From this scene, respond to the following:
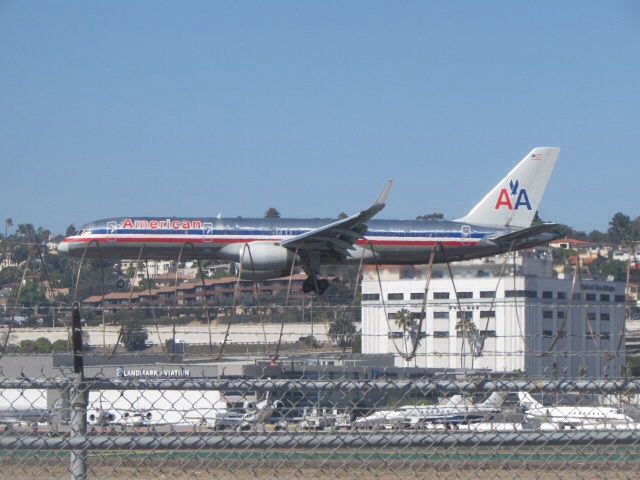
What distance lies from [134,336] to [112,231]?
47.0 ft

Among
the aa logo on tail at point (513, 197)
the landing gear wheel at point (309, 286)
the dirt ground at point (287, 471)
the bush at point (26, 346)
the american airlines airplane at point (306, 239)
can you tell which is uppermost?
the aa logo on tail at point (513, 197)

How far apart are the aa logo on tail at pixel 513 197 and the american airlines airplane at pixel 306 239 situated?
557 mm

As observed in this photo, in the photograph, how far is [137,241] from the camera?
33.1m

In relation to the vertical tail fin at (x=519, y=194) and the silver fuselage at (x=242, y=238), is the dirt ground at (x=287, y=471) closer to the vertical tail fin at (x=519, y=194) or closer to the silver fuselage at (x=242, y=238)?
the silver fuselage at (x=242, y=238)

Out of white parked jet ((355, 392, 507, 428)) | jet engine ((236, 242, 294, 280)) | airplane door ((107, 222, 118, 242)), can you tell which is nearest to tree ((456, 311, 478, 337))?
white parked jet ((355, 392, 507, 428))

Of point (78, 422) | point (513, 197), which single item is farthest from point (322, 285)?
point (78, 422)

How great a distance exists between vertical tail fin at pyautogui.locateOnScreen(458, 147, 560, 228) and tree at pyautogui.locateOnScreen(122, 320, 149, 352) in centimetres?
1940

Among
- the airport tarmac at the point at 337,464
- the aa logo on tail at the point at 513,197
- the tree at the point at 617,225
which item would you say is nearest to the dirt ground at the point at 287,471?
the airport tarmac at the point at 337,464

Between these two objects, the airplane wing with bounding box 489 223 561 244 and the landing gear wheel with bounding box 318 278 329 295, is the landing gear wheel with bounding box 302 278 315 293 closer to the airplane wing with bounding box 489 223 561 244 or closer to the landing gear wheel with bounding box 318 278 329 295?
the landing gear wheel with bounding box 318 278 329 295

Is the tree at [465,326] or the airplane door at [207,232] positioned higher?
the airplane door at [207,232]

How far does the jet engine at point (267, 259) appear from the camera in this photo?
106 ft

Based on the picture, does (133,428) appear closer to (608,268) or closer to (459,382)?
(459,382)

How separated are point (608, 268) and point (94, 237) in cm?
3387

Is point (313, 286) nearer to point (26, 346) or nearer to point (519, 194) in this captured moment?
point (519, 194)
